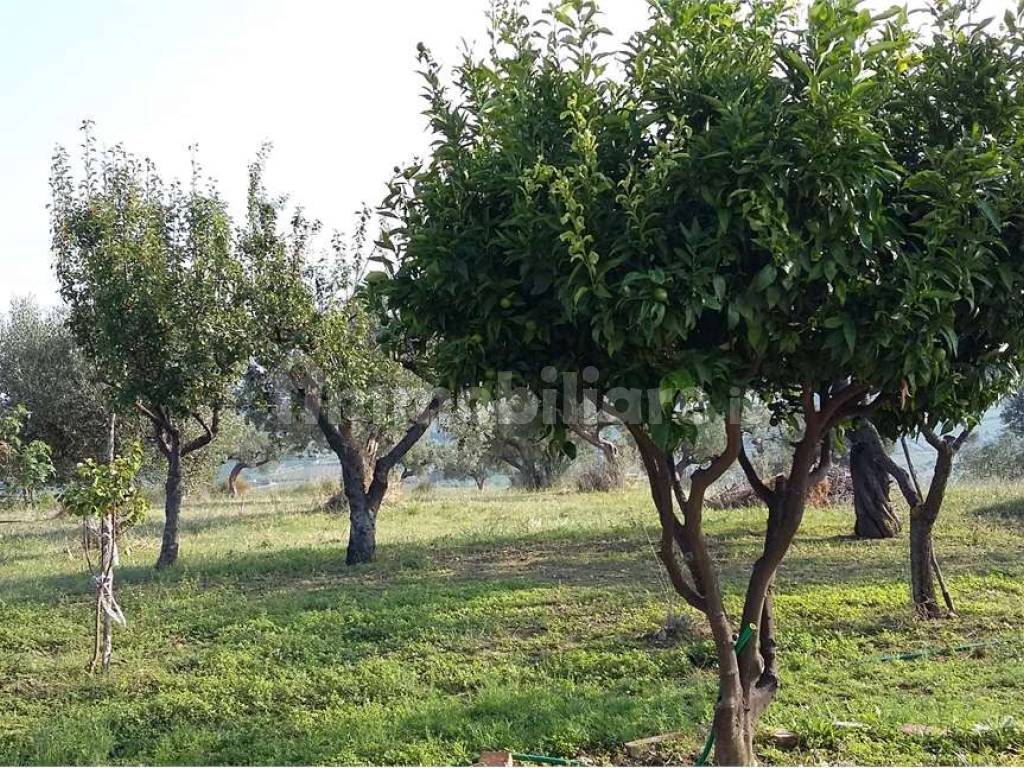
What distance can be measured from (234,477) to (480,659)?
98.4 ft

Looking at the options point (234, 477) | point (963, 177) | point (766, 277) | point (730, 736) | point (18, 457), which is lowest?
point (730, 736)

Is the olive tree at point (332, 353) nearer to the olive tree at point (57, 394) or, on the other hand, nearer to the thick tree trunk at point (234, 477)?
the olive tree at point (57, 394)

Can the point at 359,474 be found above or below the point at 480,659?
above

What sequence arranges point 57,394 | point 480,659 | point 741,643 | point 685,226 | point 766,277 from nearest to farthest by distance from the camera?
point 766,277 < point 685,226 < point 741,643 < point 480,659 < point 57,394

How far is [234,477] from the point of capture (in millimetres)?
35938

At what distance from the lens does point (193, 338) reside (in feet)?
41.1

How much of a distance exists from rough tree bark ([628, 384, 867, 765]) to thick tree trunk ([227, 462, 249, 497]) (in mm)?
31792

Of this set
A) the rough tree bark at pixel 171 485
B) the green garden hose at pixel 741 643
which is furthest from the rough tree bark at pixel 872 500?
the green garden hose at pixel 741 643

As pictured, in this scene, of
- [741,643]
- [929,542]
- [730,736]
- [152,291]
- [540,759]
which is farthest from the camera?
[152,291]

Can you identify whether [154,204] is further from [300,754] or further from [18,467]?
[300,754]

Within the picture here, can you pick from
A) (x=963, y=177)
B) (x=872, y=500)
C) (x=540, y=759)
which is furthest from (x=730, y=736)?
(x=872, y=500)

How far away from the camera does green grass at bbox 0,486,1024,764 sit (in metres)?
5.80

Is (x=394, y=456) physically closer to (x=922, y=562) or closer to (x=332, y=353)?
(x=332, y=353)

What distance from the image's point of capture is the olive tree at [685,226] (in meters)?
3.61
